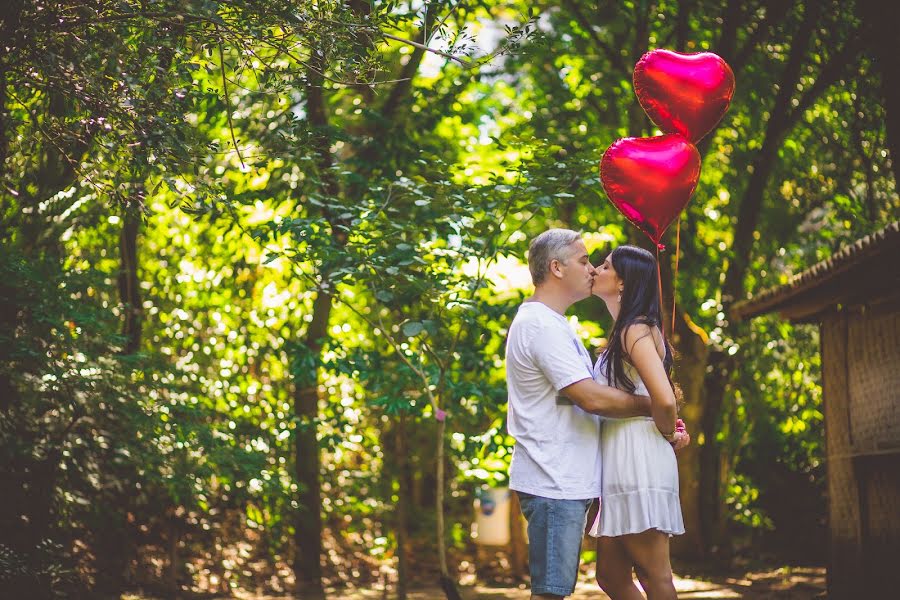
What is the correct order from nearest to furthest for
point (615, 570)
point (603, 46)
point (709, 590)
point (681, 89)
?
point (615, 570), point (681, 89), point (709, 590), point (603, 46)

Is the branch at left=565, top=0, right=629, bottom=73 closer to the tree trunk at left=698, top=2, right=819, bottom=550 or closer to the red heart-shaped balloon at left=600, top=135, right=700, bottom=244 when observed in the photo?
the tree trunk at left=698, top=2, right=819, bottom=550

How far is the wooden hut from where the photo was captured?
618 cm

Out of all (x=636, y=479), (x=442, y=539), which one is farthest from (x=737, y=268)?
(x=636, y=479)

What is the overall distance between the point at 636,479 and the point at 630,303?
2.22 ft

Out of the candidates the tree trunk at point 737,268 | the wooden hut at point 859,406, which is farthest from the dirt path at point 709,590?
the wooden hut at point 859,406

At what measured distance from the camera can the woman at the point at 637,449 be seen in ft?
11.4

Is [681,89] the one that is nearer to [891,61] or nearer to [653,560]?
[891,61]

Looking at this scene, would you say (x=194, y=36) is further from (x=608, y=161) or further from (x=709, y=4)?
(x=709, y=4)

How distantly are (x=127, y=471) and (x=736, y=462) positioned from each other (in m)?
6.77

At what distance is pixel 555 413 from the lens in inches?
139

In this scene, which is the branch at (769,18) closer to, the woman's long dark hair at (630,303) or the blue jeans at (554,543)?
the woman's long dark hair at (630,303)

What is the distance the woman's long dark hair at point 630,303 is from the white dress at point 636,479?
6 centimetres

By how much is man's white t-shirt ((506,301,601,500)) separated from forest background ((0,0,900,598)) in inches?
57.4

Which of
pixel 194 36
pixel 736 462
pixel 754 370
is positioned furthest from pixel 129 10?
pixel 736 462
